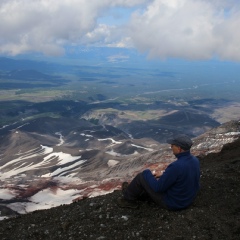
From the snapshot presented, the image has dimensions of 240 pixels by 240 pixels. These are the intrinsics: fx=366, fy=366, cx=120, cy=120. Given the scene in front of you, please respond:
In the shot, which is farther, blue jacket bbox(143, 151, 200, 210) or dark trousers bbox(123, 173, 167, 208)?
dark trousers bbox(123, 173, 167, 208)

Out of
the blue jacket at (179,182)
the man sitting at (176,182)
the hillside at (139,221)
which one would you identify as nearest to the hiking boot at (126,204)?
the hillside at (139,221)

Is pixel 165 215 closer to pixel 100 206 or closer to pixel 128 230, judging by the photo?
pixel 128 230

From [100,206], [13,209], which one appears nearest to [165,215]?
[100,206]

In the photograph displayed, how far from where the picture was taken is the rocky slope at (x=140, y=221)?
10.8m

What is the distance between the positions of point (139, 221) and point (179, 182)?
1.80 meters

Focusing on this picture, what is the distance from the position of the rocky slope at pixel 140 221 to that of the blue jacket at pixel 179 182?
40cm

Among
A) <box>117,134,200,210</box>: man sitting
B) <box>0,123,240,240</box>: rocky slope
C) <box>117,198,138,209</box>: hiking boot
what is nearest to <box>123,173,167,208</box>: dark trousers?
<box>117,134,200,210</box>: man sitting

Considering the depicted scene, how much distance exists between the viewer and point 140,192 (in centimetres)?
1197

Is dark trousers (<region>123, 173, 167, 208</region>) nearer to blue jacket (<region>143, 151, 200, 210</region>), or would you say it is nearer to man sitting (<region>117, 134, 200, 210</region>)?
man sitting (<region>117, 134, 200, 210</region>)

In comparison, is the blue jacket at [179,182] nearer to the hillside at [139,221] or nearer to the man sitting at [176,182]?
the man sitting at [176,182]

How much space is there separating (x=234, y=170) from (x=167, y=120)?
588 ft

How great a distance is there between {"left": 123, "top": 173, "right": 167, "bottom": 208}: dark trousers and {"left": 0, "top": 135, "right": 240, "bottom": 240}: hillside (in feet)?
1.16

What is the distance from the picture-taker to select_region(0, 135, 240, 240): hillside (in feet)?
35.6

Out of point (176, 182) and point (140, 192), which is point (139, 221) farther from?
point (176, 182)
